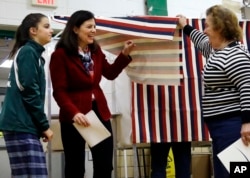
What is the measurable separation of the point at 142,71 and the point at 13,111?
3.11 ft

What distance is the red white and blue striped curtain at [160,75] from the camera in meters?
2.50

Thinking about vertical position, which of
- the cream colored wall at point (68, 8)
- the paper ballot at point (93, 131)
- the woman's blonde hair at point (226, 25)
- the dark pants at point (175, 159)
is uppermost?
the cream colored wall at point (68, 8)

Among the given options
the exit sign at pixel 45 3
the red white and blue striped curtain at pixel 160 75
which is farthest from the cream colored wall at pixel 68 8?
the red white and blue striped curtain at pixel 160 75

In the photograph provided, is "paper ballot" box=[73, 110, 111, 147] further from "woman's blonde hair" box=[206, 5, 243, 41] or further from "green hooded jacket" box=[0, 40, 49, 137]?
"woman's blonde hair" box=[206, 5, 243, 41]

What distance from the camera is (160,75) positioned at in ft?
8.40

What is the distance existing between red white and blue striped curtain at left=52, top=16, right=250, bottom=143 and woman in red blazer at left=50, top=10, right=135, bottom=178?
0.30 meters

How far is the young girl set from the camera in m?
1.88

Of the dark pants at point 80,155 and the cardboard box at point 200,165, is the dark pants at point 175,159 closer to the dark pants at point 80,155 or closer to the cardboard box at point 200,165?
the dark pants at point 80,155

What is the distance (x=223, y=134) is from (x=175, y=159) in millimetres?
689

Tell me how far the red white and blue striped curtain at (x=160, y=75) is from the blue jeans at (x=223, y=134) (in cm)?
64

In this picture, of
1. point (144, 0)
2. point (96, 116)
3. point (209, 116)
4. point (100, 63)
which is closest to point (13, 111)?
point (96, 116)

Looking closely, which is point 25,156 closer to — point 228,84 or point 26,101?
point 26,101

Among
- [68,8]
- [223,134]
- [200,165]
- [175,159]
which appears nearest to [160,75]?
[175,159]

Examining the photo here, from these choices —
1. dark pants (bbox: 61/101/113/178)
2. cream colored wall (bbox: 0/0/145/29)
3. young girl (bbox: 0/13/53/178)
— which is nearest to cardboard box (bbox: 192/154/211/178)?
cream colored wall (bbox: 0/0/145/29)
